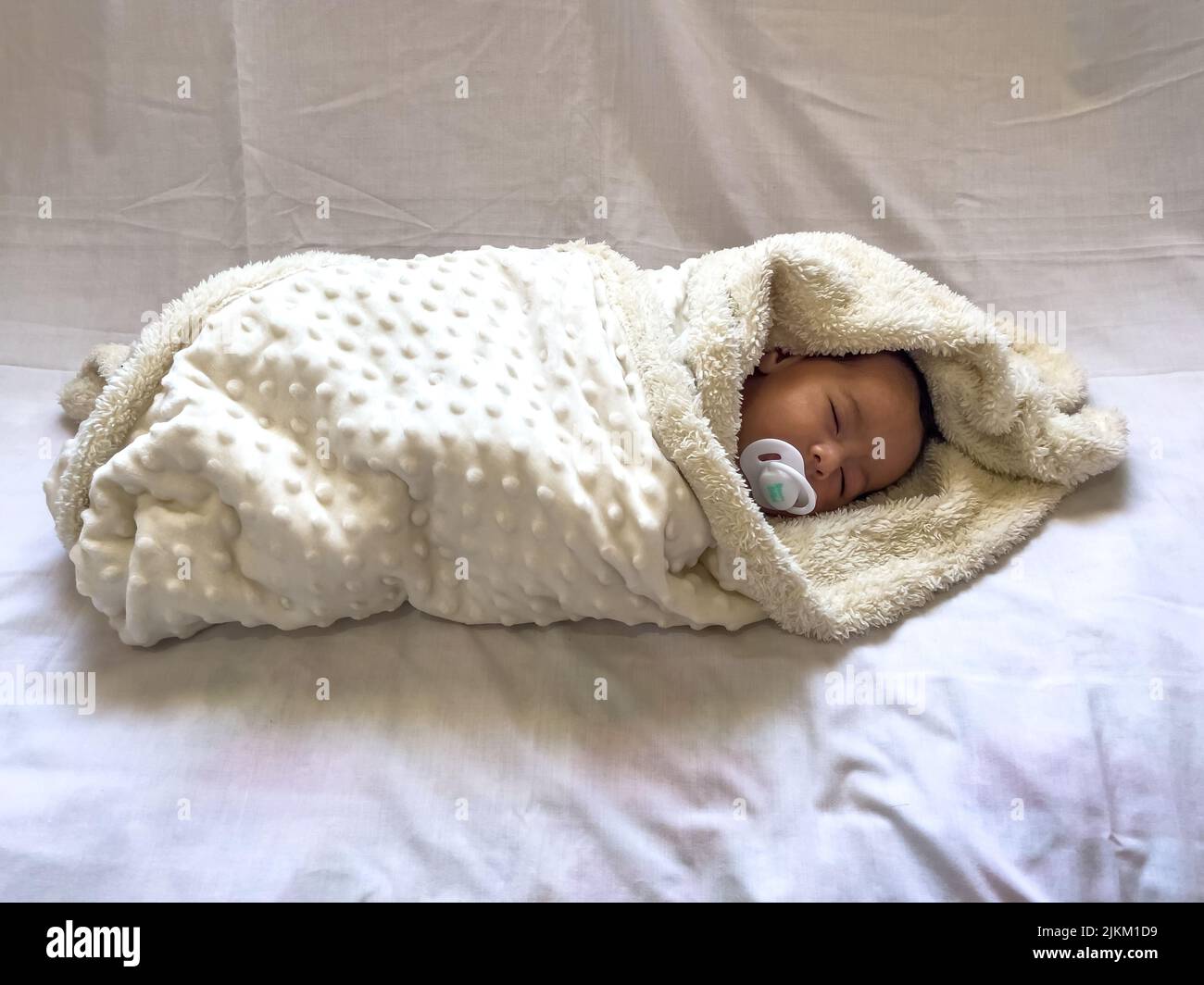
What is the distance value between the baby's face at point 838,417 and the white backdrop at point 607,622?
167 mm

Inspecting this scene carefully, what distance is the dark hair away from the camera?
1.13 meters

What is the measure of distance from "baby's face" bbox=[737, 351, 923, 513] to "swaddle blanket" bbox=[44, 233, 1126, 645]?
0.03 m

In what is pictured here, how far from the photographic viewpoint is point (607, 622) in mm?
1007

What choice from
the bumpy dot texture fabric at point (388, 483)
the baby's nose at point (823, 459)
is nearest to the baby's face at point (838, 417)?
the baby's nose at point (823, 459)

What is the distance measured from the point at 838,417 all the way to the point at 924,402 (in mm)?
160

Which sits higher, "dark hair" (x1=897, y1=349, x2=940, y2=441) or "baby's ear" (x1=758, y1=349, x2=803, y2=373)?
"baby's ear" (x1=758, y1=349, x2=803, y2=373)

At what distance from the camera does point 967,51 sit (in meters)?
1.30

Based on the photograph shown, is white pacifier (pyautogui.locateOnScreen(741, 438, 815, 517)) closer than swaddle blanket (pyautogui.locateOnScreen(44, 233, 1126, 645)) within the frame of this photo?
No

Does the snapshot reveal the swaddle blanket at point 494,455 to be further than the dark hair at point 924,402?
No

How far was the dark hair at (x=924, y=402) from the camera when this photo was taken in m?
1.13

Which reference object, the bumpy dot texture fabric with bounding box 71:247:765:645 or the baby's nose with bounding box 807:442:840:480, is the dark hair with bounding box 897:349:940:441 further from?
the bumpy dot texture fabric with bounding box 71:247:765:645

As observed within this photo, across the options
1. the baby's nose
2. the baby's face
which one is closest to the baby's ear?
the baby's face

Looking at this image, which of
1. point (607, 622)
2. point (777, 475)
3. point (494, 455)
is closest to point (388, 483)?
point (494, 455)

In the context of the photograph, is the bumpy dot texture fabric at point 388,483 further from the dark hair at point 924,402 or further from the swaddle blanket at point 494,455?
the dark hair at point 924,402
